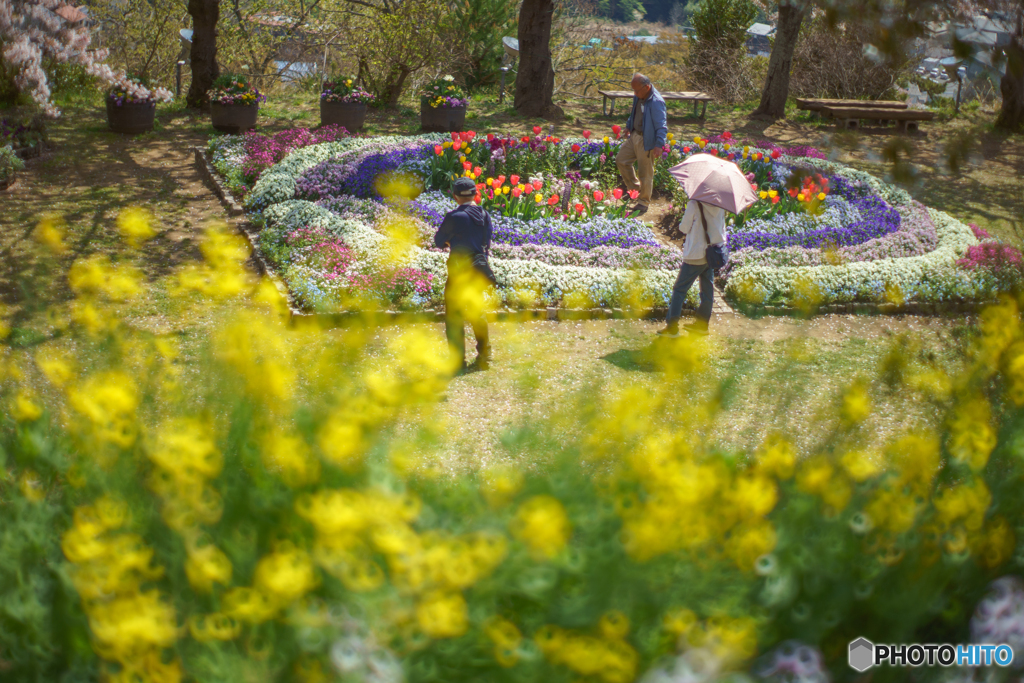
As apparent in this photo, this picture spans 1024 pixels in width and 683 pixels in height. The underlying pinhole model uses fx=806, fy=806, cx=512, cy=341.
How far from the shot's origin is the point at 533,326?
676 cm

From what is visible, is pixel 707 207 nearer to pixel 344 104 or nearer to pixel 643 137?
pixel 643 137

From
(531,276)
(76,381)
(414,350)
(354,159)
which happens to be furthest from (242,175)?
(414,350)

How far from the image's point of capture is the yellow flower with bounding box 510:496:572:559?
6.45 ft

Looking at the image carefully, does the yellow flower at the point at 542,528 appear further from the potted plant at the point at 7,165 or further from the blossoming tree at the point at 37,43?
the blossoming tree at the point at 37,43

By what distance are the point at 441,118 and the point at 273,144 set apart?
3.40 metres

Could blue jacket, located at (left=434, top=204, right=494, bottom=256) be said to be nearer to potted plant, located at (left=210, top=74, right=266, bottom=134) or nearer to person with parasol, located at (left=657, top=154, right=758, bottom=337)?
person with parasol, located at (left=657, top=154, right=758, bottom=337)

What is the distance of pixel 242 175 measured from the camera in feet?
33.3

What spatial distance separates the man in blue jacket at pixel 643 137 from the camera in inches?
379

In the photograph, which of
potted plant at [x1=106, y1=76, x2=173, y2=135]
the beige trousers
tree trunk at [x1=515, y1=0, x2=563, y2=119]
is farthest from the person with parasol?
tree trunk at [x1=515, y1=0, x2=563, y2=119]

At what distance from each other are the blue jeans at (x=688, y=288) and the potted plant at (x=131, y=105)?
9.70m

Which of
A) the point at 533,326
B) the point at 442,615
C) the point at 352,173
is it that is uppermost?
the point at 442,615

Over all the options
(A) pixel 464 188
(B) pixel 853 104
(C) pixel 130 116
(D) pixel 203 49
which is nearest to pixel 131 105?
(C) pixel 130 116

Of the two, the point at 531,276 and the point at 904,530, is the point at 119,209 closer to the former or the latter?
the point at 531,276

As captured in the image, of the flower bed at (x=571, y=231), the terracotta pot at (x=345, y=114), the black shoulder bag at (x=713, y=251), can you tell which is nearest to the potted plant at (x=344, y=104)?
the terracotta pot at (x=345, y=114)
